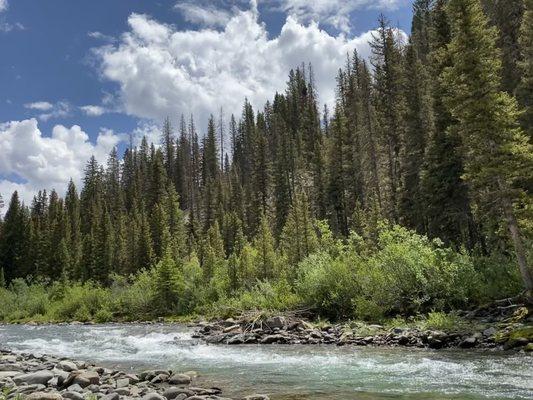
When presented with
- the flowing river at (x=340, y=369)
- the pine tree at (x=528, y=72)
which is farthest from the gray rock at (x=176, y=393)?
the pine tree at (x=528, y=72)

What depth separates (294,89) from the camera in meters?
127

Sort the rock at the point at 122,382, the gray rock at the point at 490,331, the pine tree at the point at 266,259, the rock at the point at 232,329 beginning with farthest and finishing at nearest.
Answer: the pine tree at the point at 266,259 → the rock at the point at 232,329 → the gray rock at the point at 490,331 → the rock at the point at 122,382

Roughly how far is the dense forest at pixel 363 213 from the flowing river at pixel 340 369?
6.70m

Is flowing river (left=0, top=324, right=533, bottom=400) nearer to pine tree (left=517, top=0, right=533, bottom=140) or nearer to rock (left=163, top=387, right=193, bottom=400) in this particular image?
rock (left=163, top=387, right=193, bottom=400)

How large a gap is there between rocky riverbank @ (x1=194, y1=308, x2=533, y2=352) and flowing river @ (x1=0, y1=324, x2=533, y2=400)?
42.6 inches

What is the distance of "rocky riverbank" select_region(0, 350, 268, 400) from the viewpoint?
10.7 m

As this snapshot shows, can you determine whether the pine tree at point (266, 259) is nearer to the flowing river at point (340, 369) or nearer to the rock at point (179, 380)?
the flowing river at point (340, 369)

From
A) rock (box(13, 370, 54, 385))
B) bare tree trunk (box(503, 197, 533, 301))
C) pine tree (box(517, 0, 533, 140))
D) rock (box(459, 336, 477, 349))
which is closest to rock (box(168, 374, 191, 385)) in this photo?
rock (box(13, 370, 54, 385))

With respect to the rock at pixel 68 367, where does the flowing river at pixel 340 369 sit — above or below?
below

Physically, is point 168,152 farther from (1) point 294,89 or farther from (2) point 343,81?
(2) point 343,81

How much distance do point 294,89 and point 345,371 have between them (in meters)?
117

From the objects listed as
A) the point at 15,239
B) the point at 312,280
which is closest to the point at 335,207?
the point at 312,280

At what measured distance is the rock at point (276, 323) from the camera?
2539 cm

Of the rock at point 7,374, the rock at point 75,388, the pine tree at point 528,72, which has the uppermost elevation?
the pine tree at point 528,72
